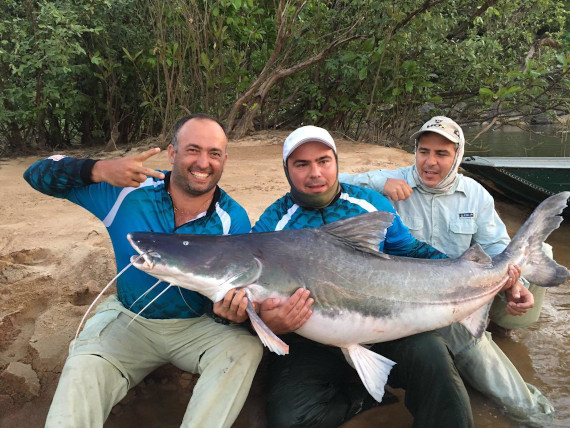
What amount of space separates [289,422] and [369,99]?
26.3ft

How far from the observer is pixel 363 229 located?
104 inches

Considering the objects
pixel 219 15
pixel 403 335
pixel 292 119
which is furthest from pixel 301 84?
pixel 403 335

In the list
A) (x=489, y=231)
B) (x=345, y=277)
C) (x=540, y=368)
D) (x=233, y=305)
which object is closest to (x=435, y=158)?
(x=489, y=231)

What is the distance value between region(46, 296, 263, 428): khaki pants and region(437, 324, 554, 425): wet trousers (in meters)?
1.42

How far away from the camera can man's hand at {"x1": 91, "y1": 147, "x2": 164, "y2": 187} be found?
2.59 m

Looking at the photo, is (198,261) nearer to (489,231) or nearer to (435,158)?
(435,158)

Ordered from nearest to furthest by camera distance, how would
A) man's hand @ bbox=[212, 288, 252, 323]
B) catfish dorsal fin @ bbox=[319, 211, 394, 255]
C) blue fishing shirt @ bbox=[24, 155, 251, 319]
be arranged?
man's hand @ bbox=[212, 288, 252, 323]
catfish dorsal fin @ bbox=[319, 211, 394, 255]
blue fishing shirt @ bbox=[24, 155, 251, 319]

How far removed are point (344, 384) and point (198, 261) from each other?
151 cm

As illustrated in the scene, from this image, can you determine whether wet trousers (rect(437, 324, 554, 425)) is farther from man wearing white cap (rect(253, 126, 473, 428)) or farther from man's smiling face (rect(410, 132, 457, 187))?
man's smiling face (rect(410, 132, 457, 187))

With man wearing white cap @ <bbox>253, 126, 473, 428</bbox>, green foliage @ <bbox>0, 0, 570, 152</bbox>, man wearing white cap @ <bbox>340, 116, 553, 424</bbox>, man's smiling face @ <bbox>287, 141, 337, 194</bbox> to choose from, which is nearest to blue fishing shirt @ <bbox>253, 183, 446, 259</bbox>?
man wearing white cap @ <bbox>253, 126, 473, 428</bbox>

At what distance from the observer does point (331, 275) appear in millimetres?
2584

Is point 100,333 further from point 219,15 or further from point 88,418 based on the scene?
point 219,15

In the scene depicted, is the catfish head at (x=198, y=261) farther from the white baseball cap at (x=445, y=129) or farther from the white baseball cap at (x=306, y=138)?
the white baseball cap at (x=445, y=129)

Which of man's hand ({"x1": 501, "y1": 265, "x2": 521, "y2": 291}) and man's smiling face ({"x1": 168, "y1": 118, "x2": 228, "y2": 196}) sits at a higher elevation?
man's smiling face ({"x1": 168, "y1": 118, "x2": 228, "y2": 196})
